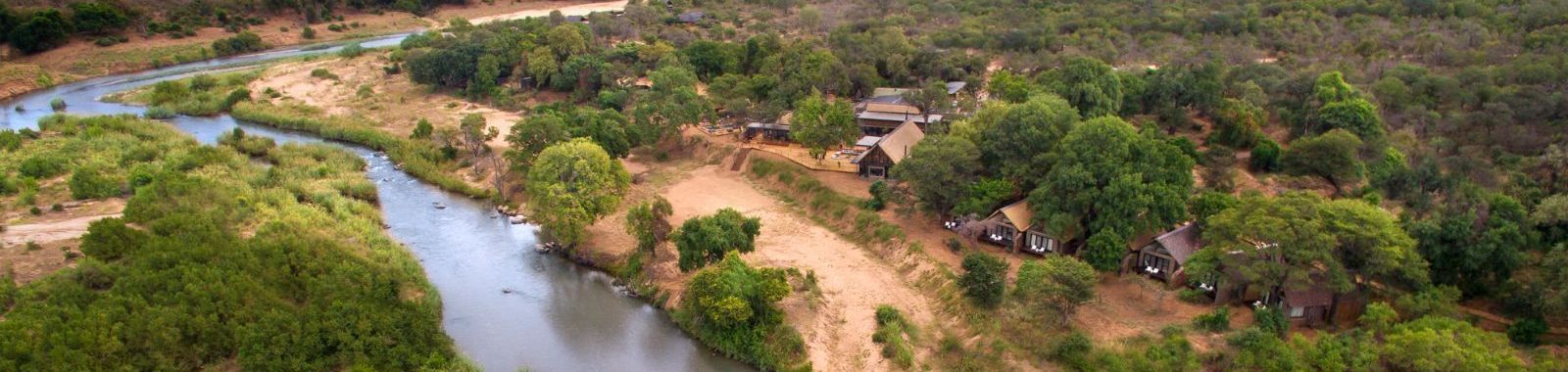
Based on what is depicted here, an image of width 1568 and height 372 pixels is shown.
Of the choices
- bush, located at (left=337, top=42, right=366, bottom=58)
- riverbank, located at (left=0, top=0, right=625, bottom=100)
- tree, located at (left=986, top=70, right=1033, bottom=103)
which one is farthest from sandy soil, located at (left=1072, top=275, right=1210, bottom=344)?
riverbank, located at (left=0, top=0, right=625, bottom=100)

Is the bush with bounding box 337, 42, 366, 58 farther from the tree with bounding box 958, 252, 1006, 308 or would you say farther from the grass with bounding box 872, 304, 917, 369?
the tree with bounding box 958, 252, 1006, 308

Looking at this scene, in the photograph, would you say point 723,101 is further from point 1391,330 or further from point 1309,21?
point 1309,21

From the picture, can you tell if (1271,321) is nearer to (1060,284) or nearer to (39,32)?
(1060,284)

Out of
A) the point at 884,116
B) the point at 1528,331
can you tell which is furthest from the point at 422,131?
the point at 1528,331

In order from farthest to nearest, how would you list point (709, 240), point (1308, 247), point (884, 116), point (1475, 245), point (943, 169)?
point (884, 116) → point (943, 169) → point (709, 240) → point (1475, 245) → point (1308, 247)

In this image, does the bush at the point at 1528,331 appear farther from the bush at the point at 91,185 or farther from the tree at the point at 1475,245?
the bush at the point at 91,185

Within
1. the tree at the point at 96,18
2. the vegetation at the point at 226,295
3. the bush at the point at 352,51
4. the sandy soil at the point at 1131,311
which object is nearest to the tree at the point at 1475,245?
the sandy soil at the point at 1131,311
